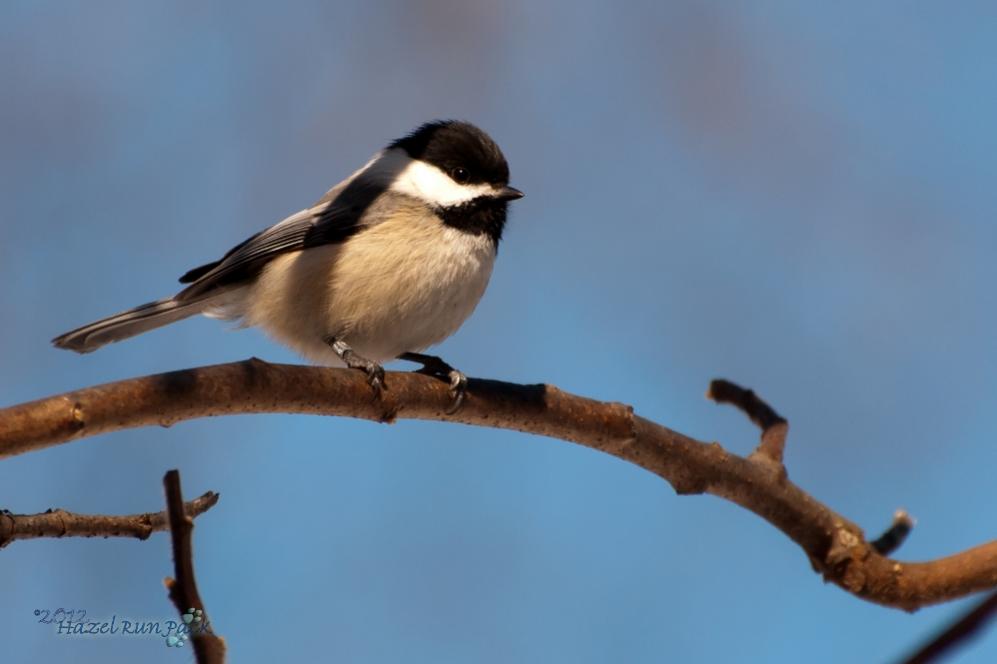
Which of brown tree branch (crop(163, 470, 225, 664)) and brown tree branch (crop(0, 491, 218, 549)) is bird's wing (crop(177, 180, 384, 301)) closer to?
brown tree branch (crop(0, 491, 218, 549))

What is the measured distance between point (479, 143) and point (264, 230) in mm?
663

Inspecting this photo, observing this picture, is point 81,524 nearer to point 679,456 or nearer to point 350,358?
point 350,358

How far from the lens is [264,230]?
288cm

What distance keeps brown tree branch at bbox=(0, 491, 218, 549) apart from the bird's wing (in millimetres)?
1197

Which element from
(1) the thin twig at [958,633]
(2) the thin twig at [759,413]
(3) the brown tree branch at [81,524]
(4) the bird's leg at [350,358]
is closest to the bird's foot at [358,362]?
(4) the bird's leg at [350,358]

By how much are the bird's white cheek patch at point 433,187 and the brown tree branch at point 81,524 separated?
1285 millimetres

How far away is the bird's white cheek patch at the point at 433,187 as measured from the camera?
2.73m

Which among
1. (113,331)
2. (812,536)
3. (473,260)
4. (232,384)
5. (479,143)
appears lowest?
(232,384)

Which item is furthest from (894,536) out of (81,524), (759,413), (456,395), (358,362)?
(81,524)

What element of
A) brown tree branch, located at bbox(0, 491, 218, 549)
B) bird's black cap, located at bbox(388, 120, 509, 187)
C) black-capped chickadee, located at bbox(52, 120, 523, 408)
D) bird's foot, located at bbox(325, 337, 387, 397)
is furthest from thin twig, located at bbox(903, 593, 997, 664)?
bird's black cap, located at bbox(388, 120, 509, 187)

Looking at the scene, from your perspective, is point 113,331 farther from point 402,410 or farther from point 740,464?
point 740,464

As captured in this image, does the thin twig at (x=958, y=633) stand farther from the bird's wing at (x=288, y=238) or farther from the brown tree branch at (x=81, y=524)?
the bird's wing at (x=288, y=238)

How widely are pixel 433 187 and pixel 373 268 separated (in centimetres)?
35

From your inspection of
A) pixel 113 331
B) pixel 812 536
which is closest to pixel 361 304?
pixel 113 331
